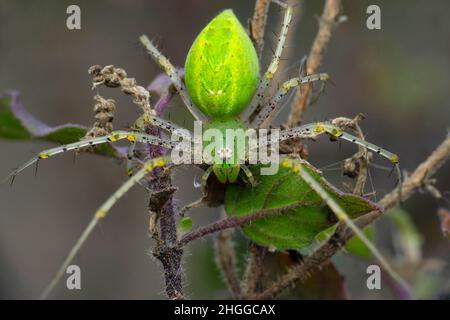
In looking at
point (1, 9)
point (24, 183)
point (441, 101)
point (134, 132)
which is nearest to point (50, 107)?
point (24, 183)

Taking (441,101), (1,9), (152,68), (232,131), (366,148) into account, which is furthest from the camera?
(152,68)

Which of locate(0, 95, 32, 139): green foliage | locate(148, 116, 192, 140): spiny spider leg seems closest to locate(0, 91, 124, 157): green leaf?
locate(0, 95, 32, 139): green foliage

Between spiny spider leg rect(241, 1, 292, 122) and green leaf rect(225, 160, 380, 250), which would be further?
spiny spider leg rect(241, 1, 292, 122)

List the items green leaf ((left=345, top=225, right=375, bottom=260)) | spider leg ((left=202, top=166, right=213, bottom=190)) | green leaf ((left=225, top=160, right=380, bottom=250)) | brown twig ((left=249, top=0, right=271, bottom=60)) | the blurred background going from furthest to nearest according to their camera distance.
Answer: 1. the blurred background
2. green leaf ((left=345, top=225, right=375, bottom=260))
3. brown twig ((left=249, top=0, right=271, bottom=60))
4. spider leg ((left=202, top=166, right=213, bottom=190))
5. green leaf ((left=225, top=160, right=380, bottom=250))

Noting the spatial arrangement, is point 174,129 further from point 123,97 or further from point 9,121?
point 123,97

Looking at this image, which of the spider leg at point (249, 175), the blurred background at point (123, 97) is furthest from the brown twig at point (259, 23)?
the blurred background at point (123, 97)

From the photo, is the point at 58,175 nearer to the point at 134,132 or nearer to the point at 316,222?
the point at 134,132

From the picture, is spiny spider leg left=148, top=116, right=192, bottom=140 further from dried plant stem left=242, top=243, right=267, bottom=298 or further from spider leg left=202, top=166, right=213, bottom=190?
dried plant stem left=242, top=243, right=267, bottom=298
